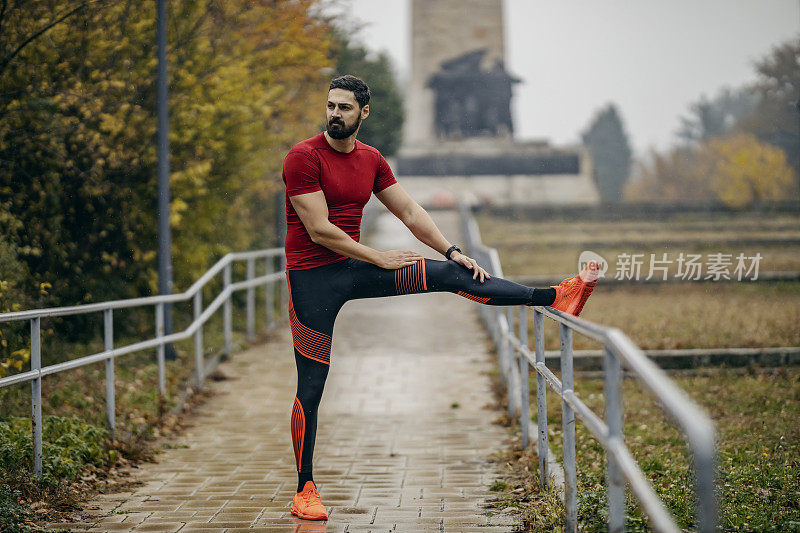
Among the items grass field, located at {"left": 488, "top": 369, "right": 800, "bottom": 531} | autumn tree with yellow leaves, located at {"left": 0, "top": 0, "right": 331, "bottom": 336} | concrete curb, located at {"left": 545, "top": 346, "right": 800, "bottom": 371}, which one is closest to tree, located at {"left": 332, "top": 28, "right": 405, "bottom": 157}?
autumn tree with yellow leaves, located at {"left": 0, "top": 0, "right": 331, "bottom": 336}

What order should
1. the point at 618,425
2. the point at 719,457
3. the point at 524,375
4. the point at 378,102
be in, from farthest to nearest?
the point at 378,102
the point at 524,375
the point at 719,457
the point at 618,425

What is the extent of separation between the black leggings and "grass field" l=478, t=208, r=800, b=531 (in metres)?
1.09

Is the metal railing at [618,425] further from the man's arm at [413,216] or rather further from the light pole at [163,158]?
the light pole at [163,158]

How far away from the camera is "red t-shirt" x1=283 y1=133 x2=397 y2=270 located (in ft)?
15.8

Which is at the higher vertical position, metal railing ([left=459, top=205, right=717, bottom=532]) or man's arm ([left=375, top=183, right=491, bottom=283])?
man's arm ([left=375, top=183, right=491, bottom=283])

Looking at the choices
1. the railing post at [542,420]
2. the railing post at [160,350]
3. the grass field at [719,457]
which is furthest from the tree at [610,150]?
the railing post at [542,420]

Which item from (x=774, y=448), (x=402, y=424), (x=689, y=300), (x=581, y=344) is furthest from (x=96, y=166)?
(x=689, y=300)

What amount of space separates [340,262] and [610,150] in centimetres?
11039

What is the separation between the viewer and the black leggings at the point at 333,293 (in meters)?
4.86

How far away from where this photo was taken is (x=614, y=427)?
3385 mm

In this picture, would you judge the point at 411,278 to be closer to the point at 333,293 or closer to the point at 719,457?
the point at 333,293

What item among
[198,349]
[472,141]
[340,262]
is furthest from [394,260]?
[472,141]

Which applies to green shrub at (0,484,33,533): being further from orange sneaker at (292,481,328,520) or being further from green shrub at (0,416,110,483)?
orange sneaker at (292,481,328,520)
